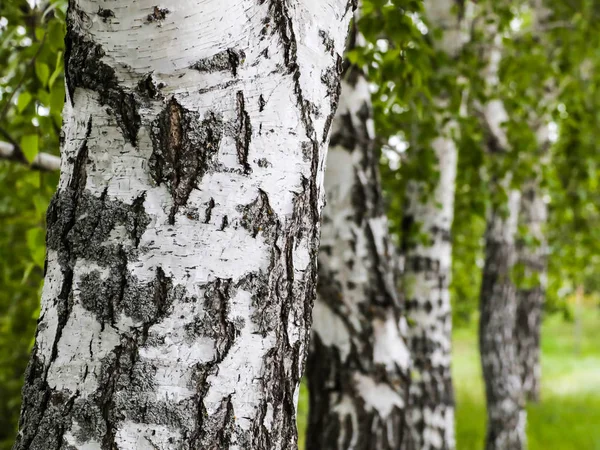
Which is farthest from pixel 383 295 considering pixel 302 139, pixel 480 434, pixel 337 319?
pixel 480 434

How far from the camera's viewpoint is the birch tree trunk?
91 centimetres

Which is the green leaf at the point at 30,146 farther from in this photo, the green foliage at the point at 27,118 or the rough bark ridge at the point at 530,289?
the rough bark ridge at the point at 530,289

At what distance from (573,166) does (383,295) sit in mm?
3311

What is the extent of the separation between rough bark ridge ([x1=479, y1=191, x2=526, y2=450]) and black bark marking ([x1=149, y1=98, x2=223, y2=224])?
4.59 meters

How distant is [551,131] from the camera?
6699 millimetres

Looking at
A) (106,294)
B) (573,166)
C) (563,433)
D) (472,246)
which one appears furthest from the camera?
(563,433)

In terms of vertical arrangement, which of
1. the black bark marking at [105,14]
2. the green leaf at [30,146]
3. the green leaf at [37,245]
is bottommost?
the green leaf at [37,245]

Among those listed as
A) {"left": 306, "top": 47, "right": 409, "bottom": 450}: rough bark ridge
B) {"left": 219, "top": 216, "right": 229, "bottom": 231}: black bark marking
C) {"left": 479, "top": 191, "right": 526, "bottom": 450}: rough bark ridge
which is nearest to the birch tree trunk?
{"left": 219, "top": 216, "right": 229, "bottom": 231}: black bark marking

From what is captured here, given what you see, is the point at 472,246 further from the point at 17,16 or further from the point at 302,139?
the point at 302,139

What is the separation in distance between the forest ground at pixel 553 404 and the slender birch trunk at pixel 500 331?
171 cm

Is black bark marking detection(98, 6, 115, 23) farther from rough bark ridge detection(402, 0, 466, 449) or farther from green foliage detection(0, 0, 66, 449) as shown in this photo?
rough bark ridge detection(402, 0, 466, 449)

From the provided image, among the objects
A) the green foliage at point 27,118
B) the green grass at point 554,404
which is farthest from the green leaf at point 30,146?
the green grass at point 554,404

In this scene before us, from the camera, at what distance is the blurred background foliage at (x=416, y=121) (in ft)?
6.06

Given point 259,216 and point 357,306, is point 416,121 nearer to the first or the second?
point 357,306
